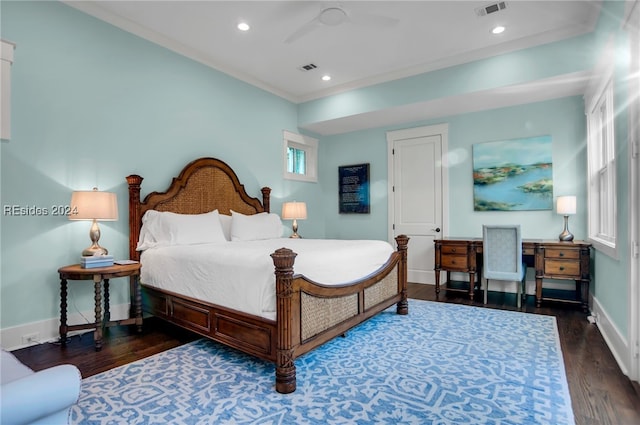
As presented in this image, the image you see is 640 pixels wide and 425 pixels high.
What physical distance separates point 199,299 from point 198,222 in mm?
1257

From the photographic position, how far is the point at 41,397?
0.84m

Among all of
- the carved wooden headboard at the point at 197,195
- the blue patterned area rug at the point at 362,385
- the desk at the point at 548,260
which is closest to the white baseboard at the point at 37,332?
the carved wooden headboard at the point at 197,195

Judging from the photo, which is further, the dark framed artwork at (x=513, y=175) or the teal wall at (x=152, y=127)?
the dark framed artwork at (x=513, y=175)

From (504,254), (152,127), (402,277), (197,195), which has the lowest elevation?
(402,277)

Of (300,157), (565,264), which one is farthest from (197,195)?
(565,264)

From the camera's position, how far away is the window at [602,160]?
121 inches

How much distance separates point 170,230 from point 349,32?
2939 mm

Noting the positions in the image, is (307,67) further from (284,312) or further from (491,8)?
(284,312)

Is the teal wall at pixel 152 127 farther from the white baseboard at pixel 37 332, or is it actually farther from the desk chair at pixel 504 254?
the desk chair at pixel 504 254

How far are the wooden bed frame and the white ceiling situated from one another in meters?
1.45

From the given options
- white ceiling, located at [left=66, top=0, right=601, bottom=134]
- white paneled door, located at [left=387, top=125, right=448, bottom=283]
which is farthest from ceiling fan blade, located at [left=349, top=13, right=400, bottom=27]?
white paneled door, located at [left=387, top=125, right=448, bottom=283]

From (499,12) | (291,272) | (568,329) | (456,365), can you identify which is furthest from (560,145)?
(291,272)

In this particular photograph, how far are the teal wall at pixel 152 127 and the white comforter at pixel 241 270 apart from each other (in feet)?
2.53

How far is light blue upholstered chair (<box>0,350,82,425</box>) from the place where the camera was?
79 centimetres
